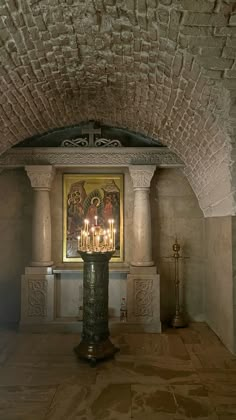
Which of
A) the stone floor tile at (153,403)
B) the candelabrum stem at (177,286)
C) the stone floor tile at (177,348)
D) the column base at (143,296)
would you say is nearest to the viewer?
the stone floor tile at (153,403)

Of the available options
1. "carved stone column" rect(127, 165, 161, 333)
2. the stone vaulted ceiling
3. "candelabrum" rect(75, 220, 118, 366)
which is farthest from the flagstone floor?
A: the stone vaulted ceiling

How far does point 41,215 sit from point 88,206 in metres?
0.82

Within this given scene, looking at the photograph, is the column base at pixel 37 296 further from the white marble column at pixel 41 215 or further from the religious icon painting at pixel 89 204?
the religious icon painting at pixel 89 204

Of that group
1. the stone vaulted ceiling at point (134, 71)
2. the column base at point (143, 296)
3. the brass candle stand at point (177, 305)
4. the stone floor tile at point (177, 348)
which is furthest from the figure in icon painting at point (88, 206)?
the stone floor tile at point (177, 348)

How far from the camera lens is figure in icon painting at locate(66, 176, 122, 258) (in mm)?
5609

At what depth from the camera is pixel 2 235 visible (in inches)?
220

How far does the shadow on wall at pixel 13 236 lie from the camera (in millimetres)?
5551

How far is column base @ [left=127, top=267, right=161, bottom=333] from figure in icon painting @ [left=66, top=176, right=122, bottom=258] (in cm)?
84

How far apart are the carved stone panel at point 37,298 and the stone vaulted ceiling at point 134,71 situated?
2.17 metres

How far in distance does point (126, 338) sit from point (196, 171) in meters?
2.70

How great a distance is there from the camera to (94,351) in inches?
152

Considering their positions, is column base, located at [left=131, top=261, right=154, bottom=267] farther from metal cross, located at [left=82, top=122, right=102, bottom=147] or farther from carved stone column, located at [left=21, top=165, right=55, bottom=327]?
metal cross, located at [left=82, top=122, right=102, bottom=147]

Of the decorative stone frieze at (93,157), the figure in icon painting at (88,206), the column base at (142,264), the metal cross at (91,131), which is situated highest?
the metal cross at (91,131)

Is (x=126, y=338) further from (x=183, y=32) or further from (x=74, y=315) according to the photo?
(x=183, y=32)
